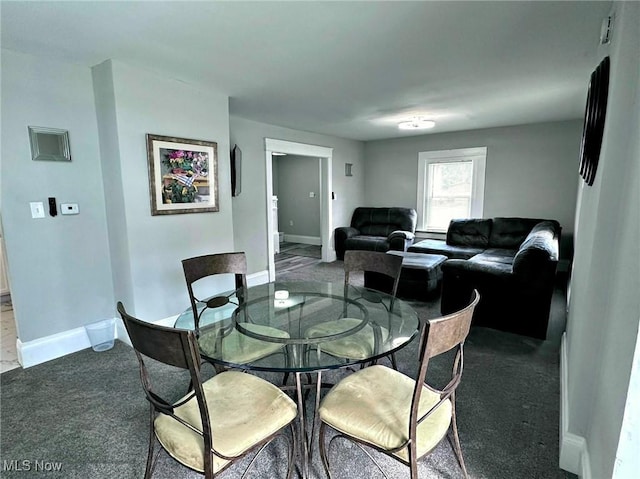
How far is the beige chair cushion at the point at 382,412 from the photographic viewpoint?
4.31ft

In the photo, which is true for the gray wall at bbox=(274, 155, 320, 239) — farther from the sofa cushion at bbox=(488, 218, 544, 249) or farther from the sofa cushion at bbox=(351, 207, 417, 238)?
the sofa cushion at bbox=(488, 218, 544, 249)

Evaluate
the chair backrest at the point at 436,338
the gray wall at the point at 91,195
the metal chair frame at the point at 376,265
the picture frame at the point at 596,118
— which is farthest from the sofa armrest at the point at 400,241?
the chair backrest at the point at 436,338

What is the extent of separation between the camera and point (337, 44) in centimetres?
232

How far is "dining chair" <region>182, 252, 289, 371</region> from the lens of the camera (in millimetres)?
1663

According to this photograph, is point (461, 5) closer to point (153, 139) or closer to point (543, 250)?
point (543, 250)

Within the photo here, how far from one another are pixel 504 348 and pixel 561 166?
3658mm

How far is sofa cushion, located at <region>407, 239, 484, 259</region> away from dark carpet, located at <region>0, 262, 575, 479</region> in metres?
2.07

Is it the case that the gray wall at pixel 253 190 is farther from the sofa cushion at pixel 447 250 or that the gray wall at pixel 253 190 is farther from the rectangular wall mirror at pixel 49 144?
the sofa cushion at pixel 447 250

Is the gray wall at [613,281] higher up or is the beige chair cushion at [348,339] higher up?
the gray wall at [613,281]

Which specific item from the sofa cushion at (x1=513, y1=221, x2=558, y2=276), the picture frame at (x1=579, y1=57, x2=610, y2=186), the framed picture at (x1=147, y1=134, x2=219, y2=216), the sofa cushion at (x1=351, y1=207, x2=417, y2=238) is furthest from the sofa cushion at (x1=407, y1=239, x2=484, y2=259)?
the framed picture at (x1=147, y1=134, x2=219, y2=216)

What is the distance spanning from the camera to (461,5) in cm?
186

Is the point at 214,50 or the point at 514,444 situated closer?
the point at 514,444

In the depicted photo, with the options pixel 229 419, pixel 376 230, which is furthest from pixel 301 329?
pixel 376 230

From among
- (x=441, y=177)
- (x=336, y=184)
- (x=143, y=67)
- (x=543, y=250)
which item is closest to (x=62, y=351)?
(x=143, y=67)
